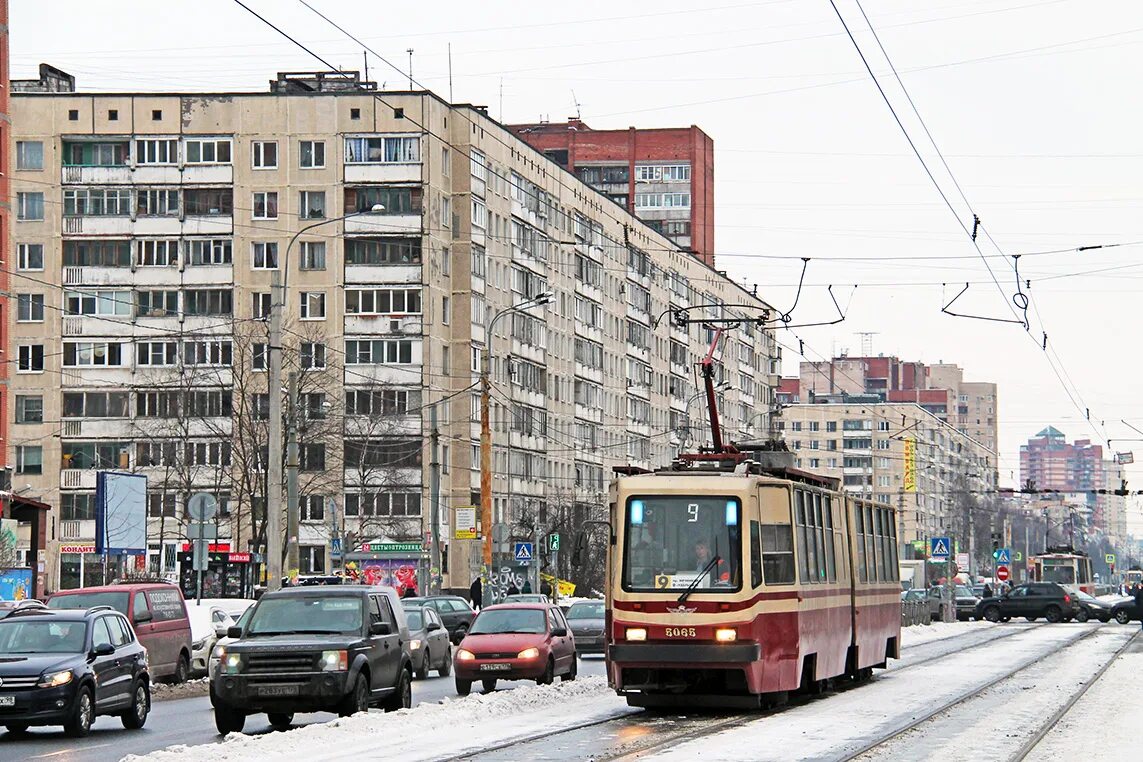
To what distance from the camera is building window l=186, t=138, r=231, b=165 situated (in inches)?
3462

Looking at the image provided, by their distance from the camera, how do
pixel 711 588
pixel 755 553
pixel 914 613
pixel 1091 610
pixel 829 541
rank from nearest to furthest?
pixel 711 588 → pixel 755 553 → pixel 829 541 → pixel 914 613 → pixel 1091 610

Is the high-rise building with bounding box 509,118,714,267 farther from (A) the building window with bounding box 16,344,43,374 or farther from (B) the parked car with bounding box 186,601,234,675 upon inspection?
(B) the parked car with bounding box 186,601,234,675

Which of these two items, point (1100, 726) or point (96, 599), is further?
point (96, 599)

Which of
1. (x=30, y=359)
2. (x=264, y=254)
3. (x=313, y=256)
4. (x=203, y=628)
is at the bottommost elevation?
(x=203, y=628)

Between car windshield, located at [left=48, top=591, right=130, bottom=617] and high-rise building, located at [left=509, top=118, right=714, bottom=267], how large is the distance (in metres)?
115

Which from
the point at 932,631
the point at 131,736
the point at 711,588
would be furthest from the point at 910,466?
the point at 131,736

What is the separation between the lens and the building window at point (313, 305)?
87688 millimetres

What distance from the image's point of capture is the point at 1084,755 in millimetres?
17094

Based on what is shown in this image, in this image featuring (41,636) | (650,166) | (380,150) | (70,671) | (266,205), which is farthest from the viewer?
(650,166)

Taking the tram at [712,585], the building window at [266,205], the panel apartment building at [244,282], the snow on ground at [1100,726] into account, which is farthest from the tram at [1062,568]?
the tram at [712,585]

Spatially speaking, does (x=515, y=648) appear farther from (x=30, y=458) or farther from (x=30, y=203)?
(x=30, y=203)

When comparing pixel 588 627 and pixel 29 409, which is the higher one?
pixel 29 409

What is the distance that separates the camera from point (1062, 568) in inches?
3457

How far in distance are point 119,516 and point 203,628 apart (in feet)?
40.1
